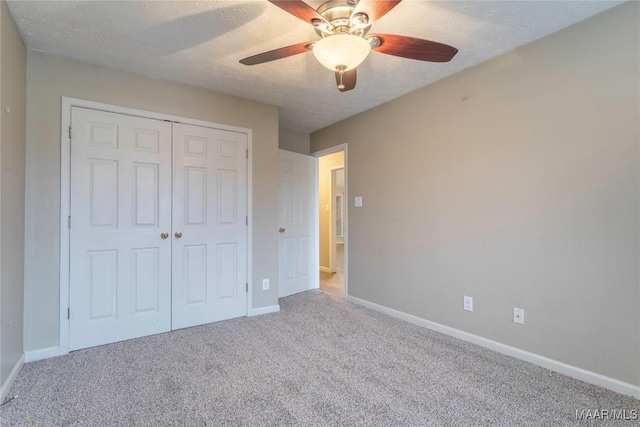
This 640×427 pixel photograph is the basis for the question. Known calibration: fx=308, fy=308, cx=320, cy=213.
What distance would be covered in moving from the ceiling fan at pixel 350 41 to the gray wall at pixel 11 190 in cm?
144

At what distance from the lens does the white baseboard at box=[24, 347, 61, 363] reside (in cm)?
223

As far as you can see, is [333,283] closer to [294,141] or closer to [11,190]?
[294,141]

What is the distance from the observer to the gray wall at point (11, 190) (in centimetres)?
177

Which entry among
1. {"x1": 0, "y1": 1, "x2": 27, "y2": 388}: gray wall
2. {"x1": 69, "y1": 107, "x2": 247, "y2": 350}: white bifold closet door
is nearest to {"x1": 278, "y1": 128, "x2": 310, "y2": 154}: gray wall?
{"x1": 69, "y1": 107, "x2": 247, "y2": 350}: white bifold closet door

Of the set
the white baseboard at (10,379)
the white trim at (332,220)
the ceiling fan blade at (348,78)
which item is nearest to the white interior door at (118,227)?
the white baseboard at (10,379)

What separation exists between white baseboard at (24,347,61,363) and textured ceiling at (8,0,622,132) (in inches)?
87.6

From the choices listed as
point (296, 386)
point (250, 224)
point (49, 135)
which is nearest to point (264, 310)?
point (250, 224)

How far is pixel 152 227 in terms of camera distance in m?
2.75

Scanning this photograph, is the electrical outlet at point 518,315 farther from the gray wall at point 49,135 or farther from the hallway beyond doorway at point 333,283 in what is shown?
the gray wall at point 49,135

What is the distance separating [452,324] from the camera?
108 inches

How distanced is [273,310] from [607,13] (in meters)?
3.57

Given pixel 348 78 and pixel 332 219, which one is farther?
pixel 332 219

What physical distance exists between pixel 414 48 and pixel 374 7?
41 centimetres

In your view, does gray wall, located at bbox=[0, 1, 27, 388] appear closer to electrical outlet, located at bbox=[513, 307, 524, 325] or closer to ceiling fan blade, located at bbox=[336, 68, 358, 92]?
ceiling fan blade, located at bbox=[336, 68, 358, 92]
